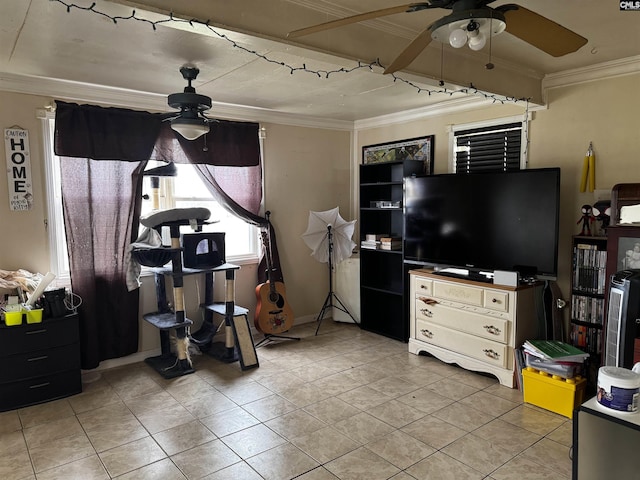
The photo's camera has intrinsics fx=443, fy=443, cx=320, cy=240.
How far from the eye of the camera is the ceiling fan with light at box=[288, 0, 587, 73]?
4.93 feet

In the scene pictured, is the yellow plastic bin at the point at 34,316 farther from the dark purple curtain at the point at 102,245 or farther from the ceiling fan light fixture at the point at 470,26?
the ceiling fan light fixture at the point at 470,26

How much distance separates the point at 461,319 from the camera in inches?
145

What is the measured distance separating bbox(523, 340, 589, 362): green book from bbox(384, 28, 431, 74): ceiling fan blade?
220 centimetres

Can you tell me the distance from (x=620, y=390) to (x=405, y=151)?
3.48 meters

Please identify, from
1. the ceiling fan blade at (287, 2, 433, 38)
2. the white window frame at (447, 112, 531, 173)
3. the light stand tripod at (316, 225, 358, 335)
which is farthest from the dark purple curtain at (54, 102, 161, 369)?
the white window frame at (447, 112, 531, 173)

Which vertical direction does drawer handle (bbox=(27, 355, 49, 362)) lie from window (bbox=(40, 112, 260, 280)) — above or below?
below

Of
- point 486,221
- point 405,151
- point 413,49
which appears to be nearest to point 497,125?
point 486,221

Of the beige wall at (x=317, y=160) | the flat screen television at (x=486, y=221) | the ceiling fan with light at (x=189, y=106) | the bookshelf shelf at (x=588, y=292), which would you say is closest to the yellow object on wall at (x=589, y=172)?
the beige wall at (x=317, y=160)

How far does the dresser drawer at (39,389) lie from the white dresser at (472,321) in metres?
2.82

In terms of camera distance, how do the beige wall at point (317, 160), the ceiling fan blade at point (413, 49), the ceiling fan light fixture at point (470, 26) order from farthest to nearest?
the beige wall at point (317, 160), the ceiling fan blade at point (413, 49), the ceiling fan light fixture at point (470, 26)

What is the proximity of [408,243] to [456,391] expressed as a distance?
1.44m

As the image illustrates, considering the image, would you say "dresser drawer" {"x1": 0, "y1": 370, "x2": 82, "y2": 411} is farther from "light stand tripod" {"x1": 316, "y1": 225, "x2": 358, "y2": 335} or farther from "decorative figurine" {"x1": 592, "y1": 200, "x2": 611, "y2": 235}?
"decorative figurine" {"x1": 592, "y1": 200, "x2": 611, "y2": 235}

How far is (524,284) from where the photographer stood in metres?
3.41

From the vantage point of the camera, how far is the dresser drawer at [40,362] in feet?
10.0
